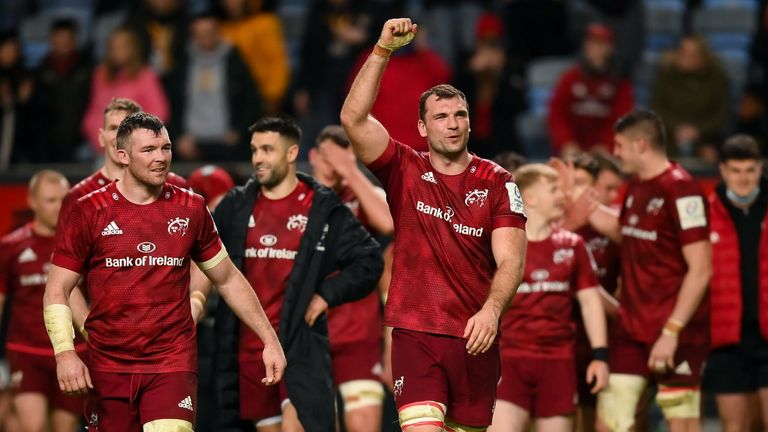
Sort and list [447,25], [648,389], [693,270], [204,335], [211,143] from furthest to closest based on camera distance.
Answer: [447,25], [211,143], [204,335], [648,389], [693,270]

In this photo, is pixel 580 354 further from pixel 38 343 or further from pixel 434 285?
pixel 38 343

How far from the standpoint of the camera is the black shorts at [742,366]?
34.5 feet

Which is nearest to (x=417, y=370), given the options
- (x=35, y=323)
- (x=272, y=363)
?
(x=272, y=363)

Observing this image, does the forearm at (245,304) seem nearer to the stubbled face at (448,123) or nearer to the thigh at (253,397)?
the thigh at (253,397)

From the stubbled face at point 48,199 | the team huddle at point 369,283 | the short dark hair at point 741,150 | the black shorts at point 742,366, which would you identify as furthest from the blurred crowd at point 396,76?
the black shorts at point 742,366

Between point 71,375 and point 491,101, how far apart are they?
7123 millimetres

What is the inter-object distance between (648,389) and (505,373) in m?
1.34

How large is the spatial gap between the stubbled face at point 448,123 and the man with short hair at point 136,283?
1.40 m

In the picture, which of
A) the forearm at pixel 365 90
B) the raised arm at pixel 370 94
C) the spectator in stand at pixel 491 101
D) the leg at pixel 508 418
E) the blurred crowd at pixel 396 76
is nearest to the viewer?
the raised arm at pixel 370 94

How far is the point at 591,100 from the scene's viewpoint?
1370 cm

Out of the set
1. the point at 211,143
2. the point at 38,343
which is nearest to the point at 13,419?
the point at 38,343

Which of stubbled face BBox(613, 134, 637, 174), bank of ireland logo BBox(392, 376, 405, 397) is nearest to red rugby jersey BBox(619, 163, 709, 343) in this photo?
stubbled face BBox(613, 134, 637, 174)

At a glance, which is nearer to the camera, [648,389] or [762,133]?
[648,389]

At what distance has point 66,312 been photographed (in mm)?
7465
